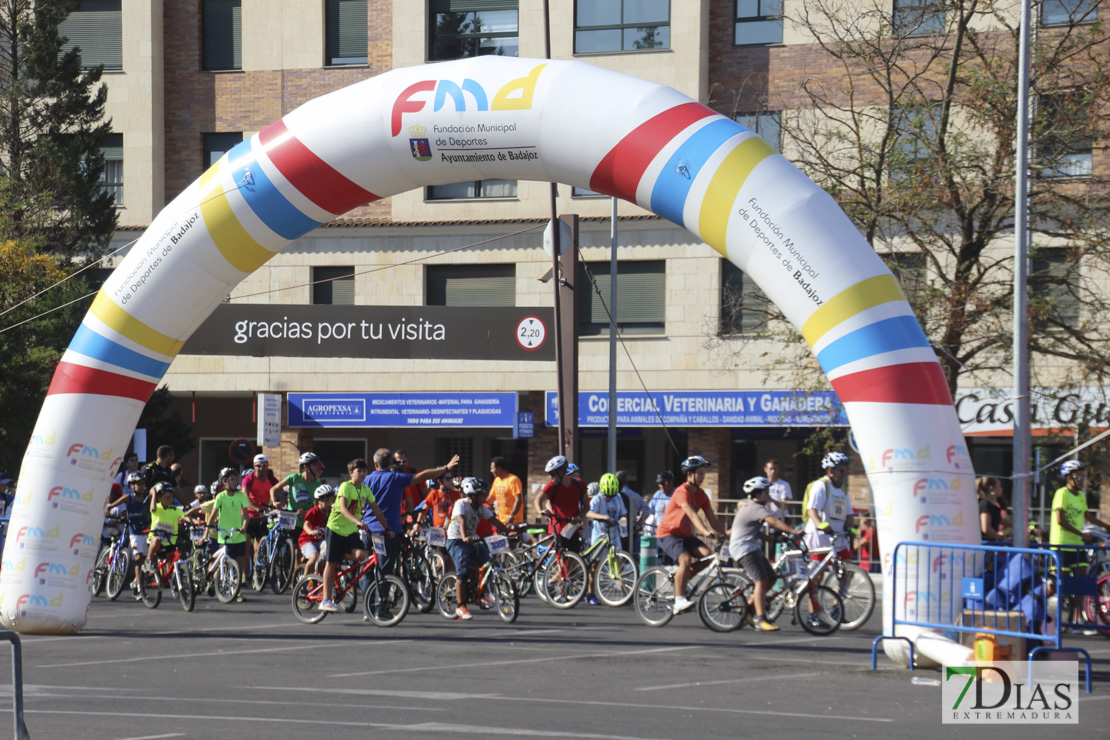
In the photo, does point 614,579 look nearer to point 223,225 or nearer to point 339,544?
point 339,544

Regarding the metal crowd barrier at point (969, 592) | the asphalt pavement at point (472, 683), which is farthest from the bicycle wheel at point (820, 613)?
the metal crowd barrier at point (969, 592)

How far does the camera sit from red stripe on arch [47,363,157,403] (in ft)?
43.2

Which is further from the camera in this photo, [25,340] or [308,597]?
[25,340]

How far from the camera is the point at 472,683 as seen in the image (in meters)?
10.8

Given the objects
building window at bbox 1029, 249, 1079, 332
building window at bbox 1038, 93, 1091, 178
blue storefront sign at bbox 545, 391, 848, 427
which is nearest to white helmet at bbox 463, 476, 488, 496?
building window at bbox 1029, 249, 1079, 332

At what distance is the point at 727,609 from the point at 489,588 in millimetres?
2664

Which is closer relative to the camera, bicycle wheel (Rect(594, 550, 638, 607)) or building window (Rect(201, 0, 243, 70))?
bicycle wheel (Rect(594, 550, 638, 607))

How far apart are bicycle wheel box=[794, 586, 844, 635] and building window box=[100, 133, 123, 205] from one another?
78.9ft

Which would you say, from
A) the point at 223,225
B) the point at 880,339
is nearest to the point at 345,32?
the point at 223,225

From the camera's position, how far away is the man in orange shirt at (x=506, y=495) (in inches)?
752

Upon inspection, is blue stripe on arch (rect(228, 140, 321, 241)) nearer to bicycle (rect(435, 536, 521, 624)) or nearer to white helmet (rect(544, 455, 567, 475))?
bicycle (rect(435, 536, 521, 624))

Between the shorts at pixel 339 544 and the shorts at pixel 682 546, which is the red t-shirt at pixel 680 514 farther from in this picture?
the shorts at pixel 339 544

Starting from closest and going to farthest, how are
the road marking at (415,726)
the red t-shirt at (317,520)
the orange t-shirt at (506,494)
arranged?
the road marking at (415,726) → the red t-shirt at (317,520) → the orange t-shirt at (506,494)

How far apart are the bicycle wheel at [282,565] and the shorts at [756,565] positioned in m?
7.11
